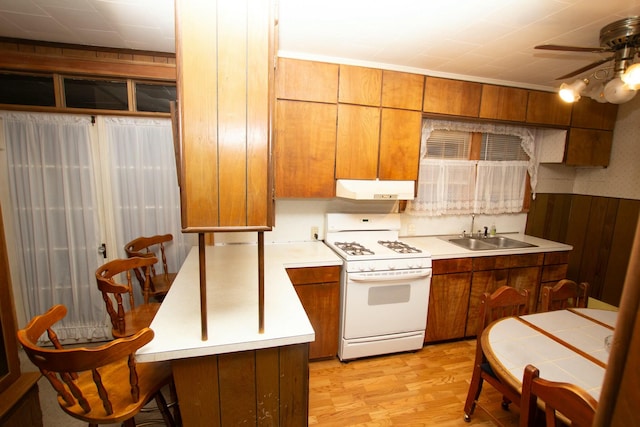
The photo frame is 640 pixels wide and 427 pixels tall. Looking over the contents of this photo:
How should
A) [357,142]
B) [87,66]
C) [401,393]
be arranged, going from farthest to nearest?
[357,142]
[87,66]
[401,393]

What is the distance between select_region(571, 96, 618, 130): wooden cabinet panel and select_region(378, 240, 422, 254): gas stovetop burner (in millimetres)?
2359

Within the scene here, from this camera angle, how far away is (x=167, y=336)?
133cm

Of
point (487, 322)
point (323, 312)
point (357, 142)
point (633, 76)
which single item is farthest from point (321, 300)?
point (633, 76)

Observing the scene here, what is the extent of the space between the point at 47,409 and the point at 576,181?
5.76 metres

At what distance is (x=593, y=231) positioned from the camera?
3.64 m

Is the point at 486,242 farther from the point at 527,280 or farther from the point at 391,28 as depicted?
the point at 391,28

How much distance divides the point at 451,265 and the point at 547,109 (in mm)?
2018

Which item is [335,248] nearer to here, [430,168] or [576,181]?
[430,168]

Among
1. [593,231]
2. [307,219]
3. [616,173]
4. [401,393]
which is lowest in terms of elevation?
[401,393]

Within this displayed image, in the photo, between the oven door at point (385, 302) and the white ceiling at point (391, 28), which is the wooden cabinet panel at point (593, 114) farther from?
the oven door at point (385, 302)

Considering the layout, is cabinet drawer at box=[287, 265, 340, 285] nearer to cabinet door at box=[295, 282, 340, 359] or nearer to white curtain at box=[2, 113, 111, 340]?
cabinet door at box=[295, 282, 340, 359]

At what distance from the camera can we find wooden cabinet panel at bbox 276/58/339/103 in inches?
96.5

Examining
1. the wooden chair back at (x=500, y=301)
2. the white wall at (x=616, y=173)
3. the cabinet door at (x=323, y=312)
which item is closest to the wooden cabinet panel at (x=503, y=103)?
the white wall at (x=616, y=173)

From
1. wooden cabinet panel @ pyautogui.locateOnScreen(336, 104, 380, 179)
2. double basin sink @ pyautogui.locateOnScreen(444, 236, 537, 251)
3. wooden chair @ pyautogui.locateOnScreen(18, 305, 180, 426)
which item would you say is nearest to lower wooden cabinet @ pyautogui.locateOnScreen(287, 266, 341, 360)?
wooden cabinet panel @ pyautogui.locateOnScreen(336, 104, 380, 179)
